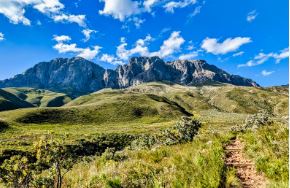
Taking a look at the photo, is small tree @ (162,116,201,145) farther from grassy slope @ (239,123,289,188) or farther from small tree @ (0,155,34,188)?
small tree @ (0,155,34,188)

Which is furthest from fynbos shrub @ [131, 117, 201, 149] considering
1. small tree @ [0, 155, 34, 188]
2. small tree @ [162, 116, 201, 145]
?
small tree @ [0, 155, 34, 188]

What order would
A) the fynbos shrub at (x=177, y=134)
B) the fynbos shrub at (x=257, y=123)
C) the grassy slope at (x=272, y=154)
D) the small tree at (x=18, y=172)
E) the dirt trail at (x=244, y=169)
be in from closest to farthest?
the grassy slope at (x=272, y=154)
the dirt trail at (x=244, y=169)
the small tree at (x=18, y=172)
the fynbos shrub at (x=257, y=123)
the fynbos shrub at (x=177, y=134)

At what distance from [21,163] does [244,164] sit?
7653mm

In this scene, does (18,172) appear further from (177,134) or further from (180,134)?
(180,134)

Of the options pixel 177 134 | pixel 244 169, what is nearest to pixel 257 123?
pixel 177 134

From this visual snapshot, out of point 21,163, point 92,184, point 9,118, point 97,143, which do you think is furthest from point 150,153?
point 9,118

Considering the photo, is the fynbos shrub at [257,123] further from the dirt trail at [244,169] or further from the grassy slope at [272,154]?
the dirt trail at [244,169]

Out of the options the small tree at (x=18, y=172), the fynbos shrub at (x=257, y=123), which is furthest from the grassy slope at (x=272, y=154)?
the small tree at (x=18, y=172)

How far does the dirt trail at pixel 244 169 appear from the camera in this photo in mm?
9180

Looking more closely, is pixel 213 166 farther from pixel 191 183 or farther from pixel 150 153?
pixel 150 153

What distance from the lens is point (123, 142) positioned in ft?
378

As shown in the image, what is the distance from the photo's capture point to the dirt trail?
9180 mm

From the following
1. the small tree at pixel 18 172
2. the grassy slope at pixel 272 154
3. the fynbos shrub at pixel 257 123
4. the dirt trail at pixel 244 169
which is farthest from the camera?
the fynbos shrub at pixel 257 123

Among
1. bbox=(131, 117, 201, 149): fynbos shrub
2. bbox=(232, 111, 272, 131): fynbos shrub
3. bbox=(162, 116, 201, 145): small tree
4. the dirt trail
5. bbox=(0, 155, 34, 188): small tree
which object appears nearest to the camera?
the dirt trail
